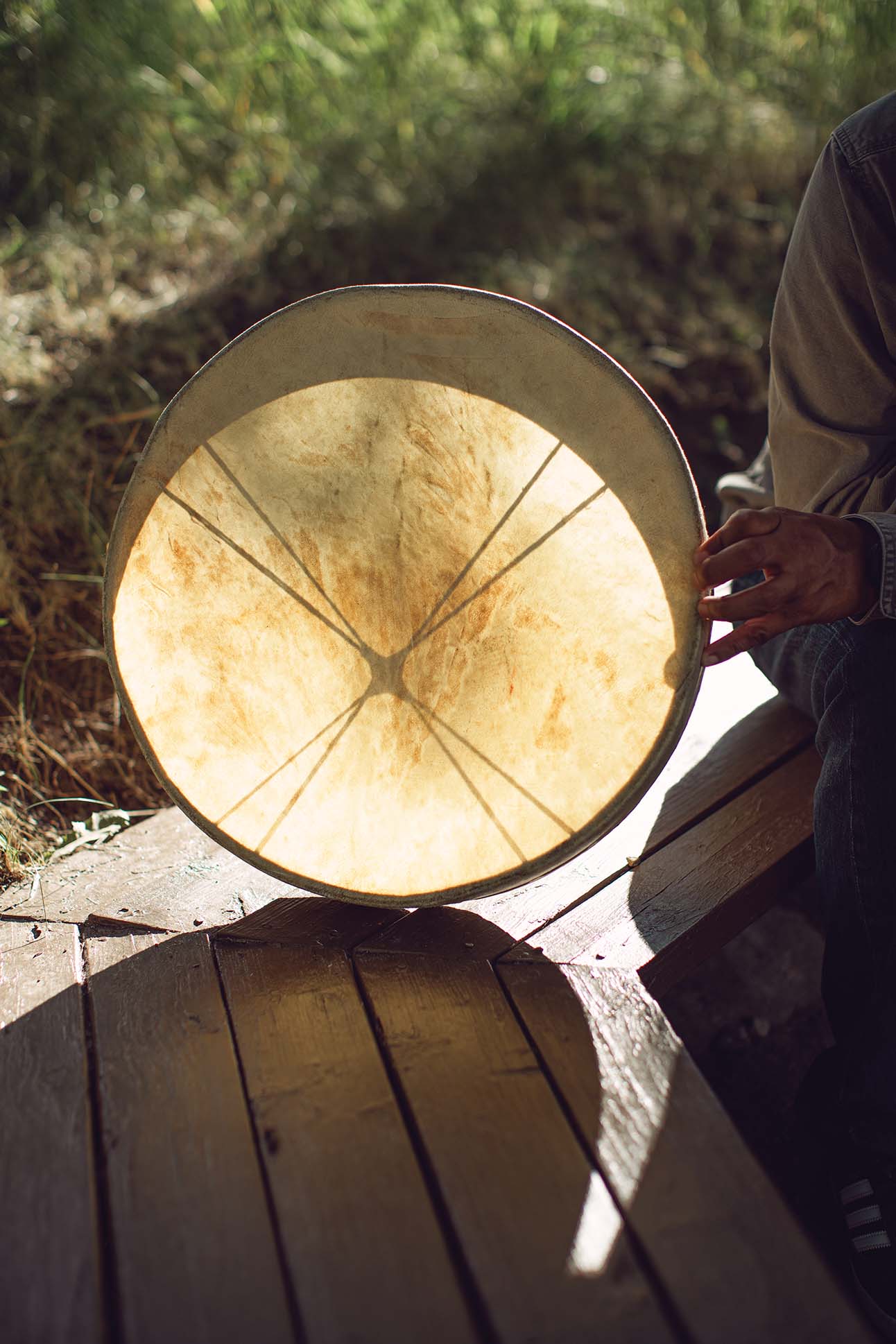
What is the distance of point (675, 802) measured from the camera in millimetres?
1409

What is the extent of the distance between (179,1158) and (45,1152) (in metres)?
0.14

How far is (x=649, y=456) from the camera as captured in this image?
3.11ft

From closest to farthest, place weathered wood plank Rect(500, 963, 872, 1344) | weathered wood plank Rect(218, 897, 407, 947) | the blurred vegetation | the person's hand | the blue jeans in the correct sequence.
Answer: weathered wood plank Rect(500, 963, 872, 1344), the person's hand, the blue jeans, weathered wood plank Rect(218, 897, 407, 947), the blurred vegetation

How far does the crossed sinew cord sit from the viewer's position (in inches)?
40.3

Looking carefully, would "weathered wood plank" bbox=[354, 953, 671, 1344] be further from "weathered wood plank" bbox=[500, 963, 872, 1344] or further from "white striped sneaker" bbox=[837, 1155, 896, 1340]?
"white striped sneaker" bbox=[837, 1155, 896, 1340]

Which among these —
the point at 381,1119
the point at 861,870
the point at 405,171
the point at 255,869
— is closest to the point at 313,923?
the point at 255,869

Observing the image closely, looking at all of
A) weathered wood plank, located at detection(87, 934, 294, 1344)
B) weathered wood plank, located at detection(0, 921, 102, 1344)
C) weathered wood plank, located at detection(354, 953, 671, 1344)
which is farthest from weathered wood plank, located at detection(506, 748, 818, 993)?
weathered wood plank, located at detection(0, 921, 102, 1344)

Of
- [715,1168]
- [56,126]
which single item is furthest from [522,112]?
[715,1168]

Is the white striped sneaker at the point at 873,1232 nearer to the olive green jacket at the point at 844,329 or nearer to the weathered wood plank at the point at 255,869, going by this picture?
the weathered wood plank at the point at 255,869

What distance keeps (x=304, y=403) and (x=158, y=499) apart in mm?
207

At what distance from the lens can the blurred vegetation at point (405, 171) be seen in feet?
9.50

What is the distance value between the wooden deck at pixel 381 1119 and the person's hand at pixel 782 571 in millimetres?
417

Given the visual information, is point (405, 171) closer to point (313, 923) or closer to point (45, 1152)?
point (313, 923)

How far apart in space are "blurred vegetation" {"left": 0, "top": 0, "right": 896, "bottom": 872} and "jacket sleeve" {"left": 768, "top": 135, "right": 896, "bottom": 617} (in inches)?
67.6
